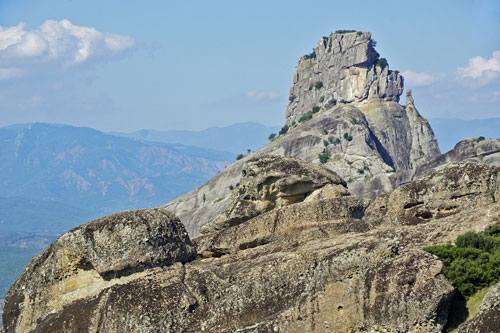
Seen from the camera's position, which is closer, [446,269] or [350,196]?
[446,269]

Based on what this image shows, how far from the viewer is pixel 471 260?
1474 inches

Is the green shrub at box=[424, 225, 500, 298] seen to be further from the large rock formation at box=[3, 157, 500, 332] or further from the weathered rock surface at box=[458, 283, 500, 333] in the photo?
the weathered rock surface at box=[458, 283, 500, 333]

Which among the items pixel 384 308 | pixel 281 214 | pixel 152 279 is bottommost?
pixel 384 308

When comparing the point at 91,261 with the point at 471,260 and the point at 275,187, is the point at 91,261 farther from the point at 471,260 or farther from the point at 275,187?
the point at 471,260

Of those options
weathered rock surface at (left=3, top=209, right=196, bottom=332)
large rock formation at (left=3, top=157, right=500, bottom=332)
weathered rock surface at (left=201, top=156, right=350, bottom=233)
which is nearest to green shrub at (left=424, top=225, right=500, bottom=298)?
large rock formation at (left=3, top=157, right=500, bottom=332)

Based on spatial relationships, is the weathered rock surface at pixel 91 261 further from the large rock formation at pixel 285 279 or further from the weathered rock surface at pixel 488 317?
the weathered rock surface at pixel 488 317

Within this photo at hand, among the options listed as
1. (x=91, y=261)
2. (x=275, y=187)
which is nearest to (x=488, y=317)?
(x=91, y=261)

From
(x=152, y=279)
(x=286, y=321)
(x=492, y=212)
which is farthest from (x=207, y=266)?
(x=492, y=212)

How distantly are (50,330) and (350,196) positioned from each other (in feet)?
61.3

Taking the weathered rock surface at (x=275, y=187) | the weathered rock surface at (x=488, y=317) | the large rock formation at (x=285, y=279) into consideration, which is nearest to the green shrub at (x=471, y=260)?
the large rock formation at (x=285, y=279)

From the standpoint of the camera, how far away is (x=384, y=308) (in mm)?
34156

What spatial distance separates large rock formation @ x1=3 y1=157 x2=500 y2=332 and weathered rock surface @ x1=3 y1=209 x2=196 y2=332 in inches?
2.5

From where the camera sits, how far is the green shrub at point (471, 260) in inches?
1441

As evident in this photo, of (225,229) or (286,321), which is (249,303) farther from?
(225,229)
